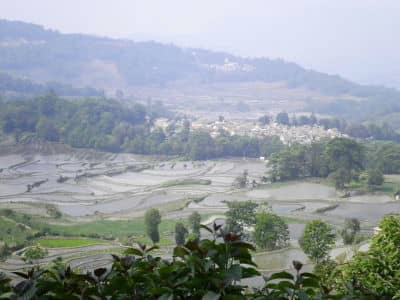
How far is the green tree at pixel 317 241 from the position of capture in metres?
10.0

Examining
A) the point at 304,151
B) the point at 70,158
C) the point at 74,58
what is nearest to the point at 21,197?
the point at 70,158

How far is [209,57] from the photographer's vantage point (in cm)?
9831

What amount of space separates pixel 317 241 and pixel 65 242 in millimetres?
6546

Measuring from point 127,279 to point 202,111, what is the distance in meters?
51.4

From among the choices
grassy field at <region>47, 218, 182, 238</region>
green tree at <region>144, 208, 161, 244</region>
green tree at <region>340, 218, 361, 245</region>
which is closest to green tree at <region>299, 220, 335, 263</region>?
green tree at <region>340, 218, 361, 245</region>

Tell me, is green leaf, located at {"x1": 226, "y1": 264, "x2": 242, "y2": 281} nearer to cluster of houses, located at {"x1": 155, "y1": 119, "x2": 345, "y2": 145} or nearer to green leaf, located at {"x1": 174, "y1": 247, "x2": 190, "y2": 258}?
green leaf, located at {"x1": 174, "y1": 247, "x2": 190, "y2": 258}

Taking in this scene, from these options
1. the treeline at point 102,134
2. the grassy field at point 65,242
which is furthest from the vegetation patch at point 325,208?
the treeline at point 102,134

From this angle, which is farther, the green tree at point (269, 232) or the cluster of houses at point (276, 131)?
the cluster of houses at point (276, 131)

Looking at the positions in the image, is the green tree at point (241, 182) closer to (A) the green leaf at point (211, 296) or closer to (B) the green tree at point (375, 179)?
(B) the green tree at point (375, 179)

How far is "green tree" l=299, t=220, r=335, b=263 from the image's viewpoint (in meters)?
10.0

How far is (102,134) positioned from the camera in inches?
1232

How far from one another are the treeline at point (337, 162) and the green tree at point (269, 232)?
7620 millimetres

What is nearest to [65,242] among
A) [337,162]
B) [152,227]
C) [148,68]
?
[152,227]

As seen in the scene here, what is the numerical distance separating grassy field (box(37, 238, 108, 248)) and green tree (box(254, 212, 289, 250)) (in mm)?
4098
